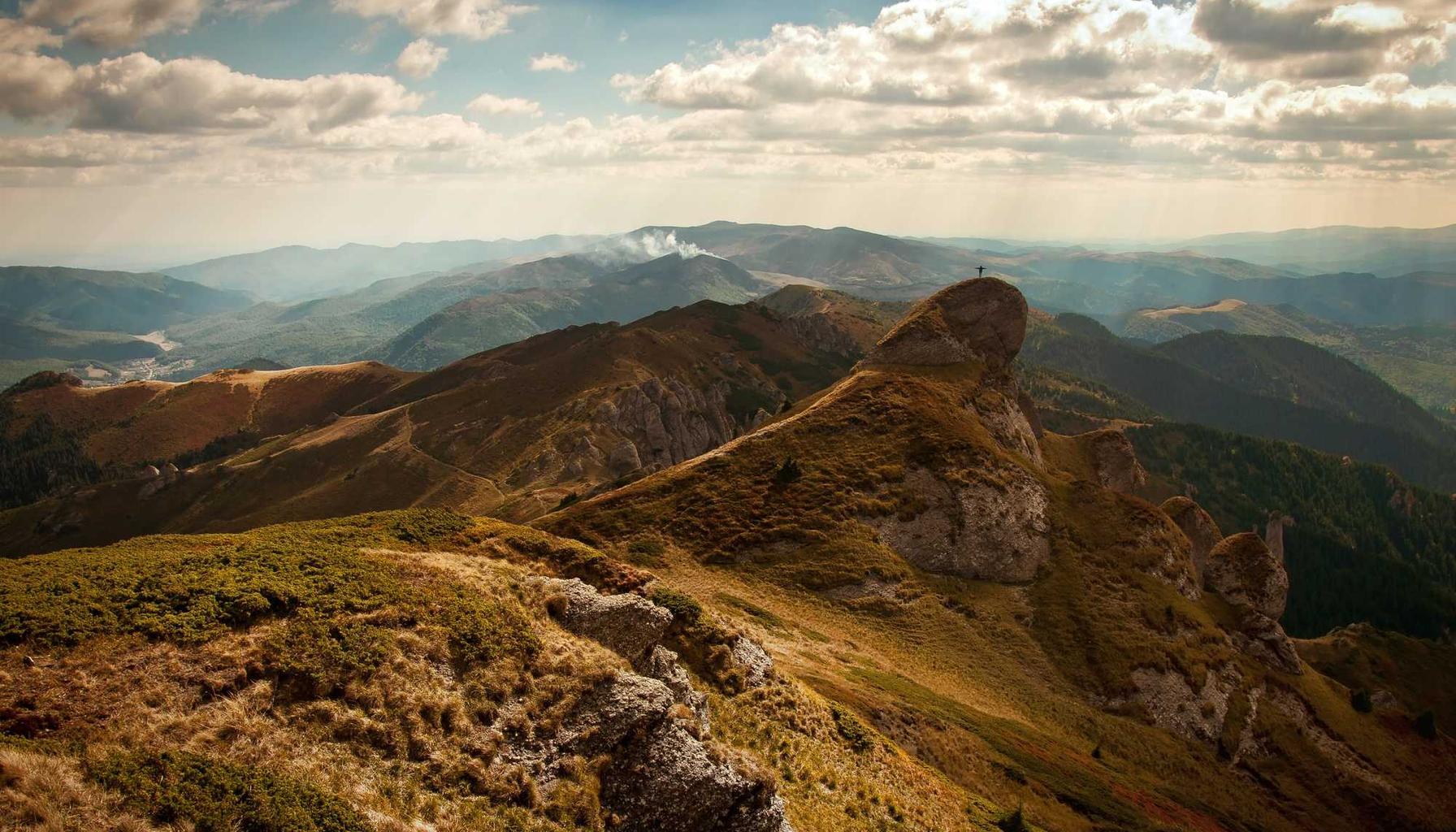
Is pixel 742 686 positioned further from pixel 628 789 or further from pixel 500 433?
pixel 500 433

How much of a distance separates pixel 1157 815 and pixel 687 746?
44.3 meters

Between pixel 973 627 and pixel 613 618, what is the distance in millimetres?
52504

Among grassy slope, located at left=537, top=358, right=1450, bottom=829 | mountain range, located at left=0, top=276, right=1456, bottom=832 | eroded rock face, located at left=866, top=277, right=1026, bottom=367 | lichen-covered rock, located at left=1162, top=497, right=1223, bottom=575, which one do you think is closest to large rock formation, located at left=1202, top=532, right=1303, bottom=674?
mountain range, located at left=0, top=276, right=1456, bottom=832

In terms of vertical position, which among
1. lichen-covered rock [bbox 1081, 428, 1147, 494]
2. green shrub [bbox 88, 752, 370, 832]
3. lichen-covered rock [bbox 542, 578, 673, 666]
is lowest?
lichen-covered rock [bbox 1081, 428, 1147, 494]

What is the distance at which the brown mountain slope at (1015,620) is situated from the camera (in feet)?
182

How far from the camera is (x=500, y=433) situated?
194 metres

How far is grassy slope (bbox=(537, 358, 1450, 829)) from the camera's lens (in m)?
52.5

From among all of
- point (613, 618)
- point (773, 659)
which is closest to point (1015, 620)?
point (773, 659)

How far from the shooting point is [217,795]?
19.7 m

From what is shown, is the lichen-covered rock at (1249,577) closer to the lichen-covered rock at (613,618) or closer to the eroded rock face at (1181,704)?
the eroded rock face at (1181,704)

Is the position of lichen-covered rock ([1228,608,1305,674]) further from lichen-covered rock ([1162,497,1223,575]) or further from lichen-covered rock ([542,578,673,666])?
lichen-covered rock ([542,578,673,666])

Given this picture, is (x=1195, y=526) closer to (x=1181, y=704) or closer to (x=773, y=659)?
(x=1181, y=704)

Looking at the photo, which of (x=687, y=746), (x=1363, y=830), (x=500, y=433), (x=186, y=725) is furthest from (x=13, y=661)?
(x=500, y=433)

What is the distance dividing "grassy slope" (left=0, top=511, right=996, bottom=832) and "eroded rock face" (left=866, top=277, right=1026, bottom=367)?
89.2 metres
